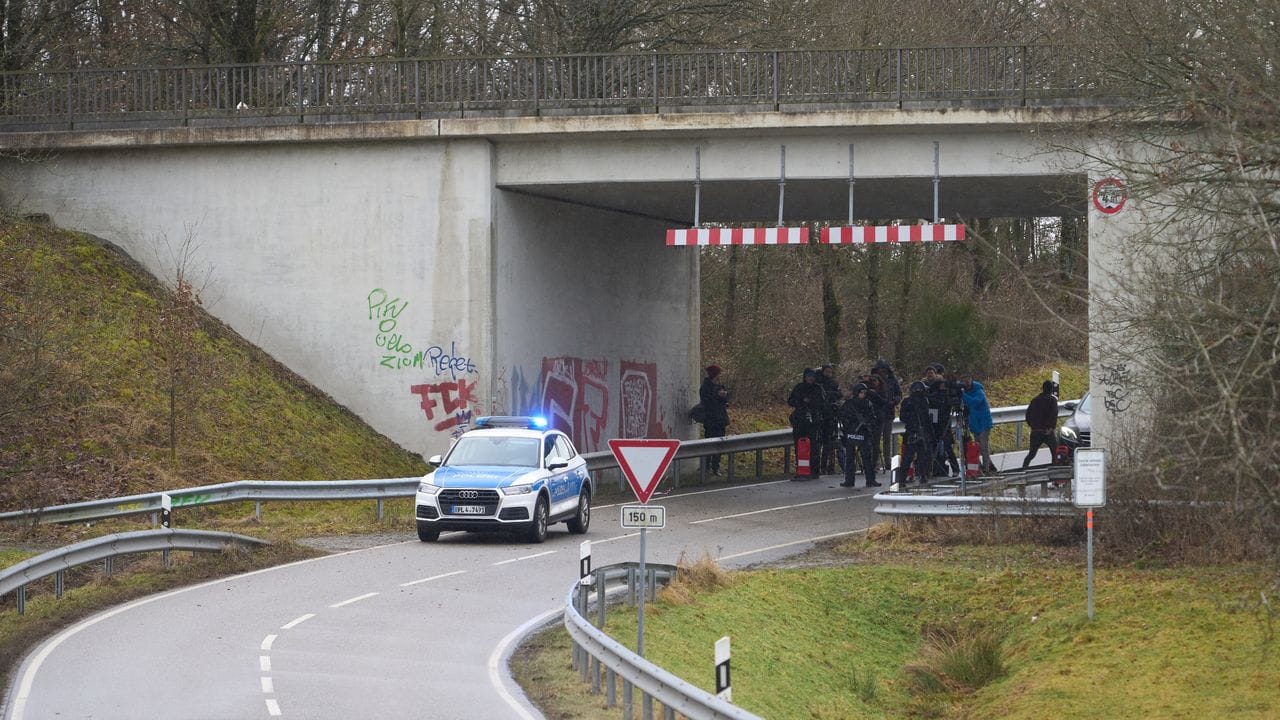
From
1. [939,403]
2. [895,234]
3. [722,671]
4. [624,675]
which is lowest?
[624,675]

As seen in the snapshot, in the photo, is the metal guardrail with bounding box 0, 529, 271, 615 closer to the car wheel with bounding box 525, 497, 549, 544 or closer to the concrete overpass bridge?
the car wheel with bounding box 525, 497, 549, 544

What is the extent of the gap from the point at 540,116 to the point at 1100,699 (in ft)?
50.0

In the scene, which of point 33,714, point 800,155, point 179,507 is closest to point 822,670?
point 33,714

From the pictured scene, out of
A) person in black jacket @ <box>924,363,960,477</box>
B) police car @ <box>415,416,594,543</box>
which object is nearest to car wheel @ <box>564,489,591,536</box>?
police car @ <box>415,416,594,543</box>

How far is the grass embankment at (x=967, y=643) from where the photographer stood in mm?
13133

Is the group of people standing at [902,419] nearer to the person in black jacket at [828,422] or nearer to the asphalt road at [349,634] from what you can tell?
the person in black jacket at [828,422]

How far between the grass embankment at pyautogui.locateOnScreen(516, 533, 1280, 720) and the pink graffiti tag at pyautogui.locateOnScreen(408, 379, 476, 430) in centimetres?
919

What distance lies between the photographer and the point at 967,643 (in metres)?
15.7

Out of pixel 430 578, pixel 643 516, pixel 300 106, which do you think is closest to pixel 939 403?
pixel 430 578

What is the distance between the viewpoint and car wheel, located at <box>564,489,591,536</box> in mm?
22141

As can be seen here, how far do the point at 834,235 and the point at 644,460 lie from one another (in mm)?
11380

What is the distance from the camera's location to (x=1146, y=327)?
12.2m

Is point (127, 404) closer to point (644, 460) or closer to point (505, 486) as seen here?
point (505, 486)

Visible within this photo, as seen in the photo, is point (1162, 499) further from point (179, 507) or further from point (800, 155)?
point (179, 507)
